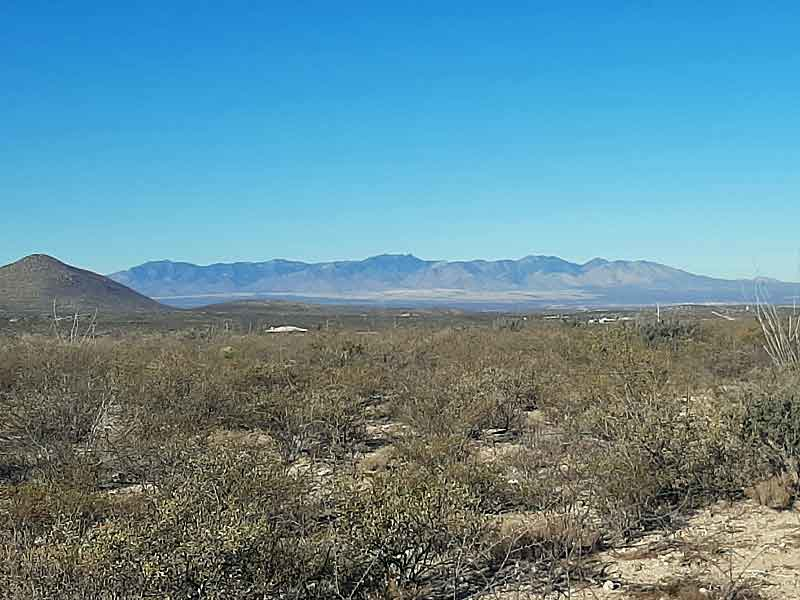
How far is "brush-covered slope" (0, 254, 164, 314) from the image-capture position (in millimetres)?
97312

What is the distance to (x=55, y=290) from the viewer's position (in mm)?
107875

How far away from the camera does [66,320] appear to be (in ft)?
209

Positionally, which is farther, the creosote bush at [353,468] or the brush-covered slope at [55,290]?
the brush-covered slope at [55,290]

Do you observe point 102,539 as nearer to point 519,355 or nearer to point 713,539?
point 713,539

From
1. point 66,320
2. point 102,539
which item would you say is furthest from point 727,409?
point 66,320

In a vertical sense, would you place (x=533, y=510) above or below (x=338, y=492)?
below

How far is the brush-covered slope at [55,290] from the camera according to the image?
319ft

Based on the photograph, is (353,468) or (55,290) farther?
(55,290)

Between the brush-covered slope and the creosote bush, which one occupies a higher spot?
the brush-covered slope

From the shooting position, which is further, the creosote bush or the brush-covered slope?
the brush-covered slope

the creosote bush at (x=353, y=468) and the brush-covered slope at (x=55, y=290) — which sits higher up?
the brush-covered slope at (x=55, y=290)

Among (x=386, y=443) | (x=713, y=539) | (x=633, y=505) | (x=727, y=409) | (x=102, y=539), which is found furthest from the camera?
(x=386, y=443)

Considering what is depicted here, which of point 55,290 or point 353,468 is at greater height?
point 55,290

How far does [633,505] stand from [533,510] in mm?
1076
